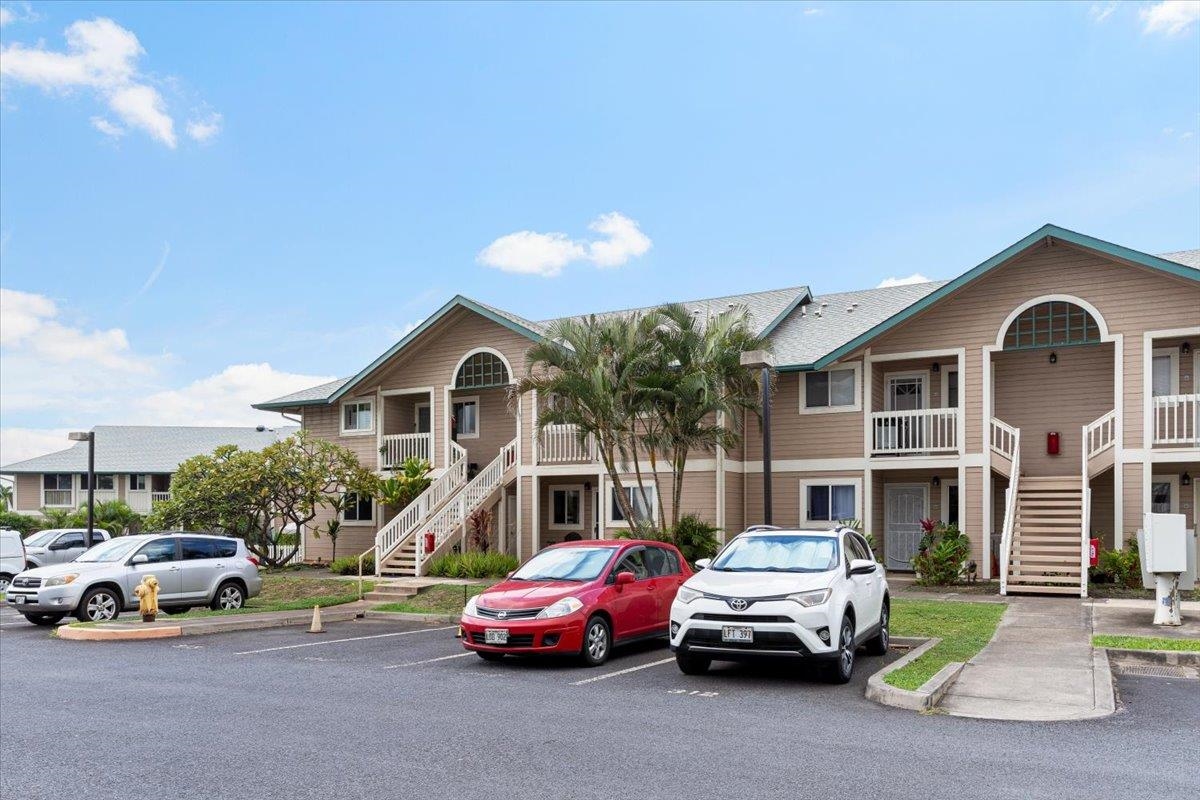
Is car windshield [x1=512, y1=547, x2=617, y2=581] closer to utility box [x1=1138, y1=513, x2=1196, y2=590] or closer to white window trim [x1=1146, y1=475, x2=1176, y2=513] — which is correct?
utility box [x1=1138, y1=513, x2=1196, y2=590]

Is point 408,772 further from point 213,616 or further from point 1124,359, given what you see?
point 1124,359

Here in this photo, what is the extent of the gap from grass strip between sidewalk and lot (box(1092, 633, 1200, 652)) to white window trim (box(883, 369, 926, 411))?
479 inches

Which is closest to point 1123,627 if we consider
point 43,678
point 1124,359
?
point 1124,359

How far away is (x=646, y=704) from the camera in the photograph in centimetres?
1028

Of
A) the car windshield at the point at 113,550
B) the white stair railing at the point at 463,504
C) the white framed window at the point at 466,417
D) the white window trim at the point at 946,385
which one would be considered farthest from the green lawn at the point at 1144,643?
the white framed window at the point at 466,417

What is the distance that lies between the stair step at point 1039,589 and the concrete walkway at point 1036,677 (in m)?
4.06

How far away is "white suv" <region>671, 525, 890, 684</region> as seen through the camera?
1101 cm

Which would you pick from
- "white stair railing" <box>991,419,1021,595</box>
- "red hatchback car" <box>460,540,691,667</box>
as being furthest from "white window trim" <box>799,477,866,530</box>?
"red hatchback car" <box>460,540,691,667</box>

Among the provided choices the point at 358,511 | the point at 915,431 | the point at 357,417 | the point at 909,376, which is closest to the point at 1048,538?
the point at 915,431

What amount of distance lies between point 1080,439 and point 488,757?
1962 cm

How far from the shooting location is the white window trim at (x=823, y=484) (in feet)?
82.5

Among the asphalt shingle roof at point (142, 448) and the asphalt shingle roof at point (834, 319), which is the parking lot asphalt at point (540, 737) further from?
the asphalt shingle roof at point (142, 448)

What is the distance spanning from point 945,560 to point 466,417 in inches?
597

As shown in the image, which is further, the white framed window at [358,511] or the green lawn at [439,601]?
the white framed window at [358,511]
